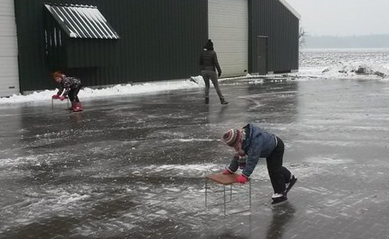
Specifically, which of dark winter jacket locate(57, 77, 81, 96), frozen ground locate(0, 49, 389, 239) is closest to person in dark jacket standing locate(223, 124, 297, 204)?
frozen ground locate(0, 49, 389, 239)

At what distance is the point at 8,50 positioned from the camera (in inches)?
791

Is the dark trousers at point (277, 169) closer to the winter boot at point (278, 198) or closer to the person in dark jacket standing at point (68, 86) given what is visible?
the winter boot at point (278, 198)

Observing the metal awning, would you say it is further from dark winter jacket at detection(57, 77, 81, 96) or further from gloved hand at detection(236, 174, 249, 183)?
gloved hand at detection(236, 174, 249, 183)

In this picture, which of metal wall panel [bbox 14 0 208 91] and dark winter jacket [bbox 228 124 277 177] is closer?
dark winter jacket [bbox 228 124 277 177]

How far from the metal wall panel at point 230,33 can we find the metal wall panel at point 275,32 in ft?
1.84

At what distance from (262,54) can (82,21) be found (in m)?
17.0

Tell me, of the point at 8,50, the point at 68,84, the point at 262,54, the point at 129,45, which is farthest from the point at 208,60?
the point at 262,54

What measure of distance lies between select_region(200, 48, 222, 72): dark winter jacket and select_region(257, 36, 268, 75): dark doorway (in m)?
18.6

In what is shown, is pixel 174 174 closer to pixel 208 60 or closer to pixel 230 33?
pixel 208 60

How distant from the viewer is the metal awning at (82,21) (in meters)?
20.7

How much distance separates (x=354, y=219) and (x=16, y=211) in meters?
3.79

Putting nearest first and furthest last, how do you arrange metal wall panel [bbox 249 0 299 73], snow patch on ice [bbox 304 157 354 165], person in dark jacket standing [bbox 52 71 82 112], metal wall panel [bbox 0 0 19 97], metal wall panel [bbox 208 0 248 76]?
1. snow patch on ice [bbox 304 157 354 165]
2. person in dark jacket standing [bbox 52 71 82 112]
3. metal wall panel [bbox 0 0 19 97]
4. metal wall panel [bbox 208 0 248 76]
5. metal wall panel [bbox 249 0 299 73]

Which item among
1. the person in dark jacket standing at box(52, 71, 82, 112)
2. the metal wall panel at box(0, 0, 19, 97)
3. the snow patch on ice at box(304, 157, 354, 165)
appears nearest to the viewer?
the snow patch on ice at box(304, 157, 354, 165)

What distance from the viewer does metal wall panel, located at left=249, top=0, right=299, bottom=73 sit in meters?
34.6
